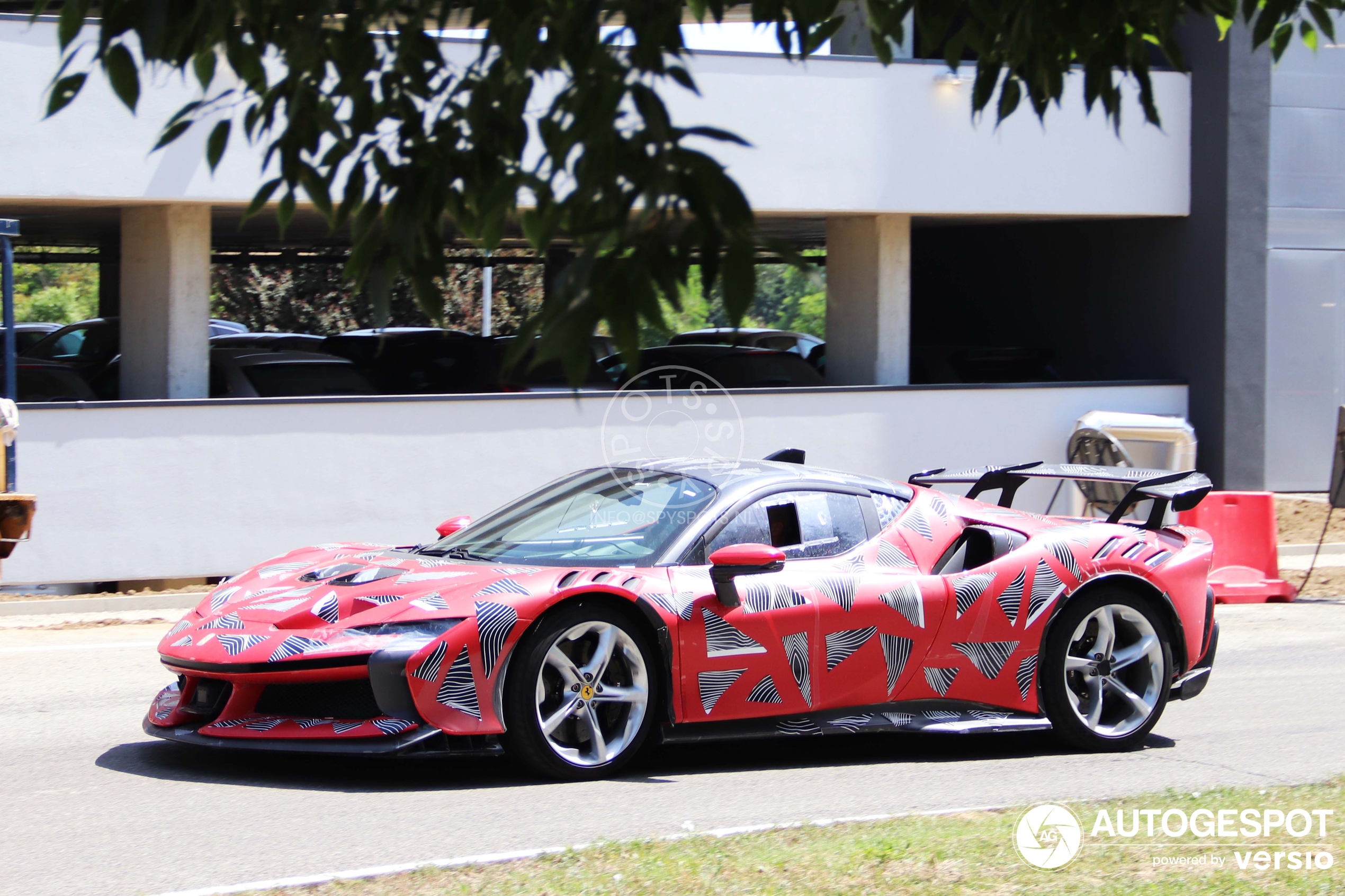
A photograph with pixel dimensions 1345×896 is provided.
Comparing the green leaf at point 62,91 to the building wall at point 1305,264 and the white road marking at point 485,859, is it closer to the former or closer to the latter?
the white road marking at point 485,859

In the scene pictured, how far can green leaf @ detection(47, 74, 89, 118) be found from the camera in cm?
370

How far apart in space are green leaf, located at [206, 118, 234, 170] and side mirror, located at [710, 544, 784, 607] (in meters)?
3.10

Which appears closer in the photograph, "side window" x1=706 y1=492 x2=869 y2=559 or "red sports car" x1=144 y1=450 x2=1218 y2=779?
"red sports car" x1=144 y1=450 x2=1218 y2=779

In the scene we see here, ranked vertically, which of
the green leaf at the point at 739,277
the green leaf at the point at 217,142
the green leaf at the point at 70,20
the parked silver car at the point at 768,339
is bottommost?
the green leaf at the point at 739,277

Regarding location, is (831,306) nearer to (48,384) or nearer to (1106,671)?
(48,384)

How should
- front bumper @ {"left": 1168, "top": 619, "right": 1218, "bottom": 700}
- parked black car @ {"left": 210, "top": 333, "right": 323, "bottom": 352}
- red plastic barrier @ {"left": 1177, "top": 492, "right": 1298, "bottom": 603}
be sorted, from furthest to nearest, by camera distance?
1. parked black car @ {"left": 210, "top": 333, "right": 323, "bottom": 352}
2. red plastic barrier @ {"left": 1177, "top": 492, "right": 1298, "bottom": 603}
3. front bumper @ {"left": 1168, "top": 619, "right": 1218, "bottom": 700}

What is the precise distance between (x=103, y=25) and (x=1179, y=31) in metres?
16.8

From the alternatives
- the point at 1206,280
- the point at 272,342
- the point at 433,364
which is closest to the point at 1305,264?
the point at 1206,280

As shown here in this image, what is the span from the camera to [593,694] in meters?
6.17

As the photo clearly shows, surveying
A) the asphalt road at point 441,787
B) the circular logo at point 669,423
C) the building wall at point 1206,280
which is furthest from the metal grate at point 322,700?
the building wall at point 1206,280

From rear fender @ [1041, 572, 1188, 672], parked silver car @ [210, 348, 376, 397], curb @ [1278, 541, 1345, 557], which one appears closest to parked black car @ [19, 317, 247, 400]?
parked silver car @ [210, 348, 376, 397]

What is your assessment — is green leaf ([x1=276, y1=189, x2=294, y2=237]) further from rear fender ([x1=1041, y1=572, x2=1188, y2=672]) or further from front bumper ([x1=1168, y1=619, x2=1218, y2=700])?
front bumper ([x1=1168, y1=619, x2=1218, y2=700])

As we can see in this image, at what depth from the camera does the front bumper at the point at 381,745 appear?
579cm

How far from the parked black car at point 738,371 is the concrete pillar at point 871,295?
579 mm
